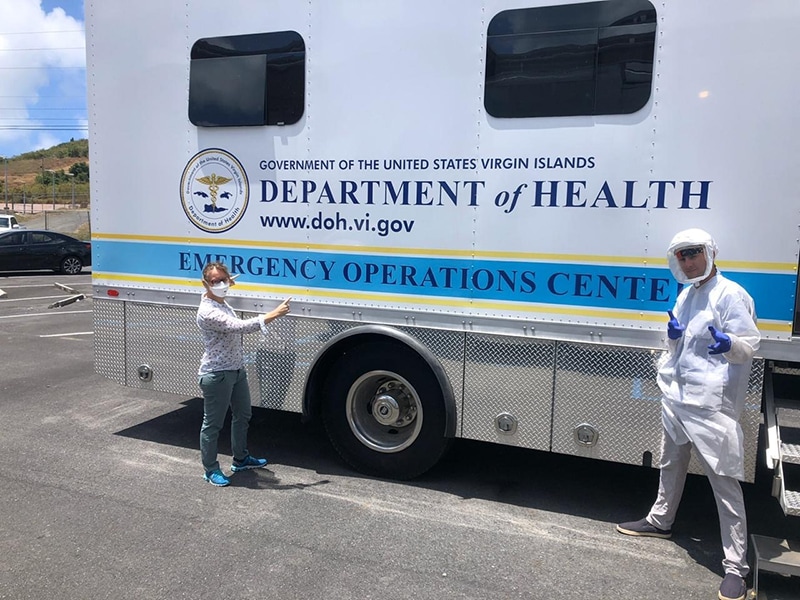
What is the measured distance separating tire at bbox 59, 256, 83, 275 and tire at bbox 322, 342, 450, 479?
15.8 meters

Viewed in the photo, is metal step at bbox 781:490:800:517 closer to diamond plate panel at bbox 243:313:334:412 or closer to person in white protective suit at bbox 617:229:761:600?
person in white protective suit at bbox 617:229:761:600

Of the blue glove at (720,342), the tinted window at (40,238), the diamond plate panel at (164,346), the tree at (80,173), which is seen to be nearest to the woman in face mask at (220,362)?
the diamond plate panel at (164,346)

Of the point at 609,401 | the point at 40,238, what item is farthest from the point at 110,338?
the point at 40,238

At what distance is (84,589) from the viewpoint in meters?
3.17

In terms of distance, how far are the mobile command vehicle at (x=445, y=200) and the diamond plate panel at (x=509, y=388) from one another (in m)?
0.01

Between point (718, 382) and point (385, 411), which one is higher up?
point (718, 382)

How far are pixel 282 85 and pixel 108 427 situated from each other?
3259mm

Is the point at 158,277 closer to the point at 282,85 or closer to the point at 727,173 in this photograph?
the point at 282,85

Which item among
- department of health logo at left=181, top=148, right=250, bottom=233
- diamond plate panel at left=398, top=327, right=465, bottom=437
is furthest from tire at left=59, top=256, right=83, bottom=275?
diamond plate panel at left=398, top=327, right=465, bottom=437

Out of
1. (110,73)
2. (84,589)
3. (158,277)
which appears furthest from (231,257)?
(84,589)

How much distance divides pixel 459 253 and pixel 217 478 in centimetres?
223

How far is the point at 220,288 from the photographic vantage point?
4.18 meters

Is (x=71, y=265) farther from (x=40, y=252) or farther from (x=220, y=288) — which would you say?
(x=220, y=288)

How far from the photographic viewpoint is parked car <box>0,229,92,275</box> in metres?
Answer: 16.8
